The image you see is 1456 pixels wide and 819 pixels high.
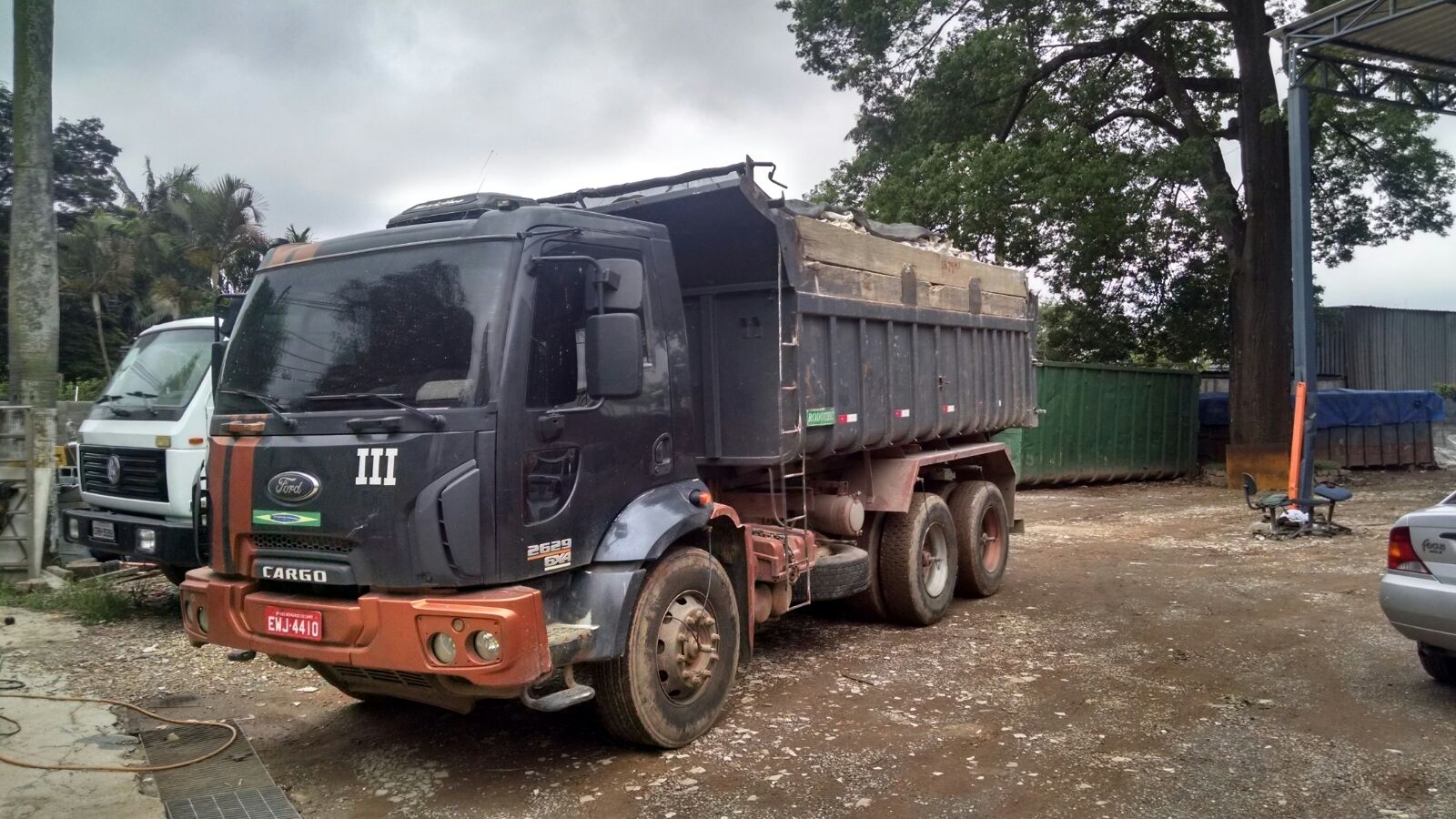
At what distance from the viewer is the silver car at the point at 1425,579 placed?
534 cm

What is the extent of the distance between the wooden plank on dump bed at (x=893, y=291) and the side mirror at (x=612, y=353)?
204 cm

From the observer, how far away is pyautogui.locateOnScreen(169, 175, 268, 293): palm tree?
28984 mm

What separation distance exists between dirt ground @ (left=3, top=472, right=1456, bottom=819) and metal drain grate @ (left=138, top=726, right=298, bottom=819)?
0.12 meters

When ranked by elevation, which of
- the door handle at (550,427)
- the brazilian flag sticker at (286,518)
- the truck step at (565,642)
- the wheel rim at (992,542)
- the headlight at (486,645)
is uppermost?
the door handle at (550,427)

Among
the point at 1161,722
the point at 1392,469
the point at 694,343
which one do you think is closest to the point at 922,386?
the point at 694,343

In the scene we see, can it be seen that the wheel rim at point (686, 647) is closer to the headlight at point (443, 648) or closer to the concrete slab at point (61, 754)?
the headlight at point (443, 648)

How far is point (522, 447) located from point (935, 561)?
461cm

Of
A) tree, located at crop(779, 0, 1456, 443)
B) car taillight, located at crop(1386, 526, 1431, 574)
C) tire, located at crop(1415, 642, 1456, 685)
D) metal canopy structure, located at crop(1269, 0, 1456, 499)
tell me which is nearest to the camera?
car taillight, located at crop(1386, 526, 1431, 574)

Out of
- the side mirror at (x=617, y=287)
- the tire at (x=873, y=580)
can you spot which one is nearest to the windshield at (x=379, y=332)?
the side mirror at (x=617, y=287)

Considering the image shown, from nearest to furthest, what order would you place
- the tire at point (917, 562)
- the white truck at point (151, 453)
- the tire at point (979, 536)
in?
the white truck at point (151, 453) < the tire at point (917, 562) < the tire at point (979, 536)

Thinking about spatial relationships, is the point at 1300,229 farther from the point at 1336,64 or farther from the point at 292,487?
the point at 292,487

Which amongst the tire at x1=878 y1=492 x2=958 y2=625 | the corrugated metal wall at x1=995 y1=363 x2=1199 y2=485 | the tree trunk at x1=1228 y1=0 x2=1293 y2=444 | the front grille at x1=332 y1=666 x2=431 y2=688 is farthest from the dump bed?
the tree trunk at x1=1228 y1=0 x2=1293 y2=444

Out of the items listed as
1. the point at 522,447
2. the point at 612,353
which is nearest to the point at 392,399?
the point at 522,447

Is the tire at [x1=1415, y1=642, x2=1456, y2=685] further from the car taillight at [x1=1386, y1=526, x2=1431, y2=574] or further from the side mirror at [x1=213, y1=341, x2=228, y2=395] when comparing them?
the side mirror at [x1=213, y1=341, x2=228, y2=395]
